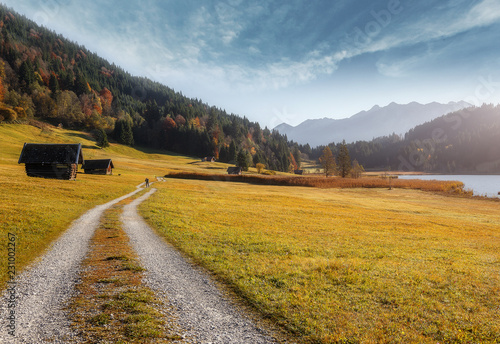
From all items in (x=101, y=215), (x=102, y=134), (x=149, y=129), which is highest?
(x=149, y=129)

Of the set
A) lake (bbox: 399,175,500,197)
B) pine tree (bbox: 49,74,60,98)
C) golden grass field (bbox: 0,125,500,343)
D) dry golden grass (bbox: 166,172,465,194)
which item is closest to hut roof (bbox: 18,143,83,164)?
golden grass field (bbox: 0,125,500,343)

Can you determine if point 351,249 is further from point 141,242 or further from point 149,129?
point 149,129

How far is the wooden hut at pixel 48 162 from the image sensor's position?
52.3m

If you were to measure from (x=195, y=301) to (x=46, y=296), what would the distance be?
Result: 5.32 meters

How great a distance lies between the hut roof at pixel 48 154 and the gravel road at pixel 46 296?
48261mm

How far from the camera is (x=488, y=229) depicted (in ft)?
90.5

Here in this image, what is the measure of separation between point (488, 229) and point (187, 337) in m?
36.1

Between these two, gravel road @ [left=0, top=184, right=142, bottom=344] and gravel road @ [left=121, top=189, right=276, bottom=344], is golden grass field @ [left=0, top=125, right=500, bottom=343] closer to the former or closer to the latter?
gravel road @ [left=121, top=189, right=276, bottom=344]

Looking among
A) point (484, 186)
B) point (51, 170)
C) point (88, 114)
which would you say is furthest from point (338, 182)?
point (88, 114)

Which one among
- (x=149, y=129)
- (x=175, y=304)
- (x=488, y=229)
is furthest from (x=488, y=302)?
(x=149, y=129)

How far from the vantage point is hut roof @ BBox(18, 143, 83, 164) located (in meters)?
52.2

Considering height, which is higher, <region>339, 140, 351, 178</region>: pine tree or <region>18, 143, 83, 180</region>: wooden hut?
<region>339, 140, 351, 178</region>: pine tree

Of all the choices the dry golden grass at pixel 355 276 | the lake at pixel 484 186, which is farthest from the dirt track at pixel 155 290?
the lake at pixel 484 186

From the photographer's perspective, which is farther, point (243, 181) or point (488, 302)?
point (243, 181)
